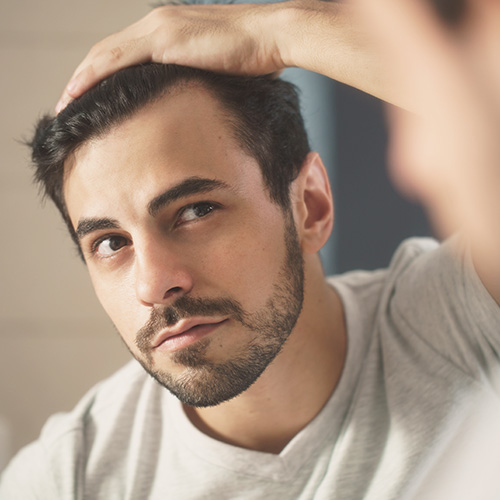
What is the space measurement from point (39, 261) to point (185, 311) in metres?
1.13

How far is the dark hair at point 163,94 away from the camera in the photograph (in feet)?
2.94

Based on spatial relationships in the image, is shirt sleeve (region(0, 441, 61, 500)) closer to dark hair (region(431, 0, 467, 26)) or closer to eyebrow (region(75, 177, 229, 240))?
eyebrow (region(75, 177, 229, 240))

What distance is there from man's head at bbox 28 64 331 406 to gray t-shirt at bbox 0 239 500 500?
0.67 feet

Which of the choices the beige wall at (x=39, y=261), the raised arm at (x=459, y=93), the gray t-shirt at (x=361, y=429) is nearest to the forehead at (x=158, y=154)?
the raised arm at (x=459, y=93)

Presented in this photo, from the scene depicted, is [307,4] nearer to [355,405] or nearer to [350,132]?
[350,132]

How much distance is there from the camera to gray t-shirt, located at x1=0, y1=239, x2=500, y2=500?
91 centimetres

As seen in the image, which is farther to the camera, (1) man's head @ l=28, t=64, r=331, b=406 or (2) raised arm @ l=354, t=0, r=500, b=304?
(1) man's head @ l=28, t=64, r=331, b=406

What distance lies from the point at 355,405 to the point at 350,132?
816 mm

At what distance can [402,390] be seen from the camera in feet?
3.22

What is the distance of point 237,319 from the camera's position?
85cm

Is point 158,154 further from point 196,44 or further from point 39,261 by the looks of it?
point 39,261

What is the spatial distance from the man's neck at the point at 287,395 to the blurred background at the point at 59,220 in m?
0.57

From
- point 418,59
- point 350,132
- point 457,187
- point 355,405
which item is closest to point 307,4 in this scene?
point 418,59

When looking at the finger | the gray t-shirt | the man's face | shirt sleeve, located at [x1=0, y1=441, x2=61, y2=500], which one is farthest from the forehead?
shirt sleeve, located at [x1=0, y1=441, x2=61, y2=500]
